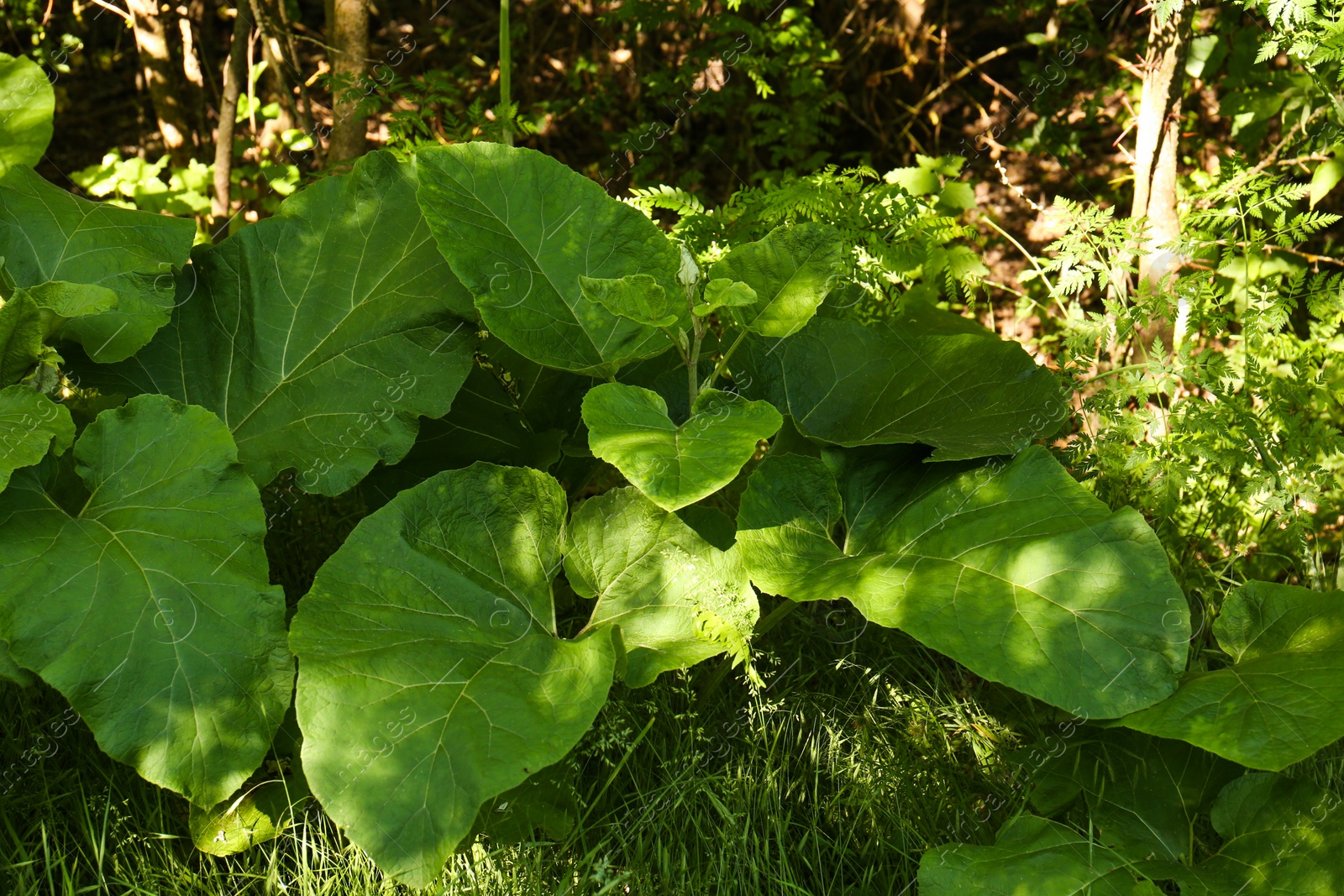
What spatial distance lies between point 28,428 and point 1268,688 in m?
2.23

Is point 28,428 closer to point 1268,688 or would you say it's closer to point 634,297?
point 634,297

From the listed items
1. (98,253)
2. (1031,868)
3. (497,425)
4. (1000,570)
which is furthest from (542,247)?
(1031,868)

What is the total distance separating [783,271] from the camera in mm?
2275

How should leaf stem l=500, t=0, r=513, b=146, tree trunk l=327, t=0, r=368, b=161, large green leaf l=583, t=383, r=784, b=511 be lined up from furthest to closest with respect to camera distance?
tree trunk l=327, t=0, r=368, b=161
leaf stem l=500, t=0, r=513, b=146
large green leaf l=583, t=383, r=784, b=511

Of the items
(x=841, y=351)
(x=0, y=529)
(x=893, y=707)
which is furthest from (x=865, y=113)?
(x=0, y=529)

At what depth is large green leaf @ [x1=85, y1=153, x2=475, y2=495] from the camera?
236 cm

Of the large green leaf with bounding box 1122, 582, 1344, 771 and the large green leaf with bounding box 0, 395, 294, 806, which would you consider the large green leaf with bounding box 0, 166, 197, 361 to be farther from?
the large green leaf with bounding box 1122, 582, 1344, 771

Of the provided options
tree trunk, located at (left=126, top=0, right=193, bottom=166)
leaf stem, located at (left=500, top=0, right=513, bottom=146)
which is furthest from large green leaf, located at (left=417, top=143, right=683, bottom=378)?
tree trunk, located at (left=126, top=0, right=193, bottom=166)

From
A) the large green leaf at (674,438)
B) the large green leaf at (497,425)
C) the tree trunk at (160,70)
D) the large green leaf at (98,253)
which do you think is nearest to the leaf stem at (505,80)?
the large green leaf at (497,425)

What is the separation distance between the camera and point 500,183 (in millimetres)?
2371

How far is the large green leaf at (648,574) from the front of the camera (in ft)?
7.06

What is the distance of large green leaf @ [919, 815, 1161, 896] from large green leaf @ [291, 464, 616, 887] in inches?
26.2

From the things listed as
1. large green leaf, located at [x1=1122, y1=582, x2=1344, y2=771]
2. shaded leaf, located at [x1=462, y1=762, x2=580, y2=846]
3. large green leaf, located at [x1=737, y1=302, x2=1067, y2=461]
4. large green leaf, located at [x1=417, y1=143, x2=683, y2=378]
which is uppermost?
large green leaf, located at [x1=417, y1=143, x2=683, y2=378]

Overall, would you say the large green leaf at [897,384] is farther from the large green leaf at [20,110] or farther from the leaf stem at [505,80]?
the large green leaf at [20,110]
